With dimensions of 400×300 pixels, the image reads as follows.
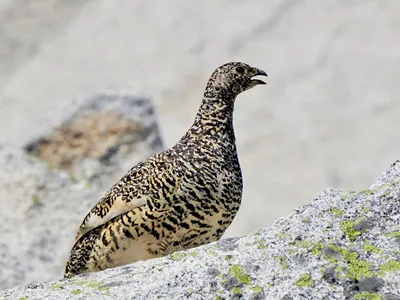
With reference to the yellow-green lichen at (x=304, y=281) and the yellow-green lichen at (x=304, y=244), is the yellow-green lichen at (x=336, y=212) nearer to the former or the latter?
the yellow-green lichen at (x=304, y=244)

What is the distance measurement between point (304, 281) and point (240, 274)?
319 mm

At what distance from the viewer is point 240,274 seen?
536cm

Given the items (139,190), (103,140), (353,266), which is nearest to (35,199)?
(103,140)

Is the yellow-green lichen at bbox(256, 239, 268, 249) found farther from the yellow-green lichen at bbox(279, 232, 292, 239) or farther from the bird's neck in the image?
the bird's neck

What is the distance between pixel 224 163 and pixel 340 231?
3325 mm

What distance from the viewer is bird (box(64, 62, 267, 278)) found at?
8406 mm

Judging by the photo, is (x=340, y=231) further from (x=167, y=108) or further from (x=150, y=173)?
(x=167, y=108)

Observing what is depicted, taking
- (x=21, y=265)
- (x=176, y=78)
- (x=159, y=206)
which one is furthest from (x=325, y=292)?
(x=176, y=78)

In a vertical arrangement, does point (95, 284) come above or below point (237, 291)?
above

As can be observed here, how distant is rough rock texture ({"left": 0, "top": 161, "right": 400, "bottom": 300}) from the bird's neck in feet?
11.6

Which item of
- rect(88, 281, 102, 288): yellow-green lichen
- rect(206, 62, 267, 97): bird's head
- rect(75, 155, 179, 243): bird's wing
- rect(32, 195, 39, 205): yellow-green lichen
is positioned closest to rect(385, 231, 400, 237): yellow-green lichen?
rect(88, 281, 102, 288): yellow-green lichen

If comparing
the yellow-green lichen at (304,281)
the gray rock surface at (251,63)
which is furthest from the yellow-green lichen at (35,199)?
the gray rock surface at (251,63)

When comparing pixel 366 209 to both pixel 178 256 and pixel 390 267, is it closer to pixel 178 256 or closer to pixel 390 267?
pixel 390 267

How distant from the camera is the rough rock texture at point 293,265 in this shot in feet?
17.2
